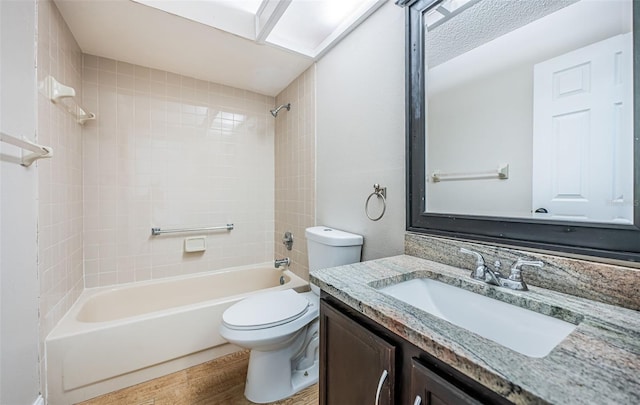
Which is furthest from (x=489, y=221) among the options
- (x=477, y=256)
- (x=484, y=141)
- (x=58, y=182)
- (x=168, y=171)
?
(x=168, y=171)

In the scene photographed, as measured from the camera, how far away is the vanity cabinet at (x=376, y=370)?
0.48 m

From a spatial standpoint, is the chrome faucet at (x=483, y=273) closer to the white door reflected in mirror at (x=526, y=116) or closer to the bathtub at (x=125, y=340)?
the white door reflected in mirror at (x=526, y=116)

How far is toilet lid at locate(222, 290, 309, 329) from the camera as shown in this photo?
1.29m

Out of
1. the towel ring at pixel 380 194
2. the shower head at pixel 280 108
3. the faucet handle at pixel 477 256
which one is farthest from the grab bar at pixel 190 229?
the faucet handle at pixel 477 256

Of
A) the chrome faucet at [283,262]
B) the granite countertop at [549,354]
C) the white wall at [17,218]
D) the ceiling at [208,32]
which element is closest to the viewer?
the granite countertop at [549,354]

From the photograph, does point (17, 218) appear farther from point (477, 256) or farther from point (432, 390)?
point (477, 256)

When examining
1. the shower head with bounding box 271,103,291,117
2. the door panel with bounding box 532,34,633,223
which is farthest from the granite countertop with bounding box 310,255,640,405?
the shower head with bounding box 271,103,291,117

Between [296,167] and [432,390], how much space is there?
1940 millimetres

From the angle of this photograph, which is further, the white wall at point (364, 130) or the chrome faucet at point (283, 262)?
the chrome faucet at point (283, 262)

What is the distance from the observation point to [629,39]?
0.66 metres

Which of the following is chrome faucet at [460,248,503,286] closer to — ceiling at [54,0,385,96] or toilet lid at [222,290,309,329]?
toilet lid at [222,290,309,329]

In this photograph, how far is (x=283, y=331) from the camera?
4.27ft

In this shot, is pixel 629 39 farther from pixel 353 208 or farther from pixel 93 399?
pixel 93 399

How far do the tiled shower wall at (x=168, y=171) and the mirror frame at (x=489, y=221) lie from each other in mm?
1753
